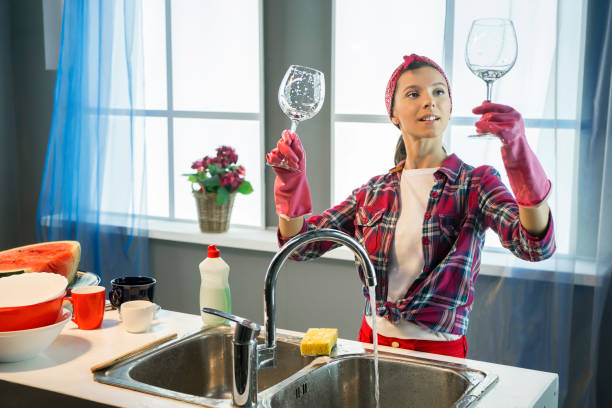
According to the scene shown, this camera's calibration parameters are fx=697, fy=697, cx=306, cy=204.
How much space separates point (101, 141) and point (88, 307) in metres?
1.77

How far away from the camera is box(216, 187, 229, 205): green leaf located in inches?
125

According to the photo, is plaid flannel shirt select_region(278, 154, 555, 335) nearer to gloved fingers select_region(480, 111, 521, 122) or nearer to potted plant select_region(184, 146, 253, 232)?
gloved fingers select_region(480, 111, 521, 122)

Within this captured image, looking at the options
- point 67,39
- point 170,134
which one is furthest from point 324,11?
point 67,39

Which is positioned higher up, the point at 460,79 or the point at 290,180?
the point at 460,79

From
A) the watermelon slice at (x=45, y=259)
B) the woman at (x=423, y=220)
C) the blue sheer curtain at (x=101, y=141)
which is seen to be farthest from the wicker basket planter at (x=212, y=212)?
the woman at (x=423, y=220)

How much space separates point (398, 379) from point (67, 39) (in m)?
2.57

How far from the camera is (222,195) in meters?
3.17

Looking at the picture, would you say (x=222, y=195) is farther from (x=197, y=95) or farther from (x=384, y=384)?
(x=384, y=384)

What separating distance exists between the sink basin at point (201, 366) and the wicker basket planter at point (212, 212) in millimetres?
1480

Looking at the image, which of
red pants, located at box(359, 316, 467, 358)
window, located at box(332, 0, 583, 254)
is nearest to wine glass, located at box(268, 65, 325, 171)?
red pants, located at box(359, 316, 467, 358)

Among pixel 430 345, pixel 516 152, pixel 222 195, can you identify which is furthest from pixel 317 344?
pixel 222 195

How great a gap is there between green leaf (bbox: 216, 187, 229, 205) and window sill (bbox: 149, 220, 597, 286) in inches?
6.5

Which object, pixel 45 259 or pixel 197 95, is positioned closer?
pixel 45 259

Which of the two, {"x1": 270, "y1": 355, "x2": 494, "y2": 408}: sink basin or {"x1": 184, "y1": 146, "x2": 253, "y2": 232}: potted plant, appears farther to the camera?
{"x1": 184, "y1": 146, "x2": 253, "y2": 232}: potted plant
